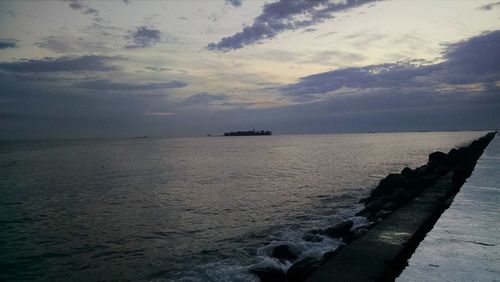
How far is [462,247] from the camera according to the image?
5324 millimetres

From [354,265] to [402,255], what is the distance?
118 cm

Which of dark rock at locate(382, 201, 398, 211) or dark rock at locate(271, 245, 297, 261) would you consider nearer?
dark rock at locate(271, 245, 297, 261)

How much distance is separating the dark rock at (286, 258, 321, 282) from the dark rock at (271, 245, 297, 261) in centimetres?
170

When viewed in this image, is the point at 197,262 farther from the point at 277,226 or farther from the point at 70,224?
the point at 70,224

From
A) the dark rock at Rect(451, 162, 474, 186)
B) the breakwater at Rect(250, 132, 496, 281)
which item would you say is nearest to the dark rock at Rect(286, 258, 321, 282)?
the breakwater at Rect(250, 132, 496, 281)

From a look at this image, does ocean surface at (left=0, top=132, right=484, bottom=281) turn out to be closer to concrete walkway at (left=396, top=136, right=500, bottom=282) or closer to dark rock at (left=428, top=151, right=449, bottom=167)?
concrete walkway at (left=396, top=136, right=500, bottom=282)

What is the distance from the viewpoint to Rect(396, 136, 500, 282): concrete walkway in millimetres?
4371

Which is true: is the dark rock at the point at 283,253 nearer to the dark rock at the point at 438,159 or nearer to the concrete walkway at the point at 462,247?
the concrete walkway at the point at 462,247

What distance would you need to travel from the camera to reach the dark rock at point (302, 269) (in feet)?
21.0

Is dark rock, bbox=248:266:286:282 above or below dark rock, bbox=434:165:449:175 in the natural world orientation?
below

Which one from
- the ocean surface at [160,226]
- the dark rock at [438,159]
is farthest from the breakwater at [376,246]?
the dark rock at [438,159]

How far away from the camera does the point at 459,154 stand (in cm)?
2411

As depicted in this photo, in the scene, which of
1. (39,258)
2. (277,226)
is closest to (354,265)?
(277,226)

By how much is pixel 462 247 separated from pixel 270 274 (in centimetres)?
327
